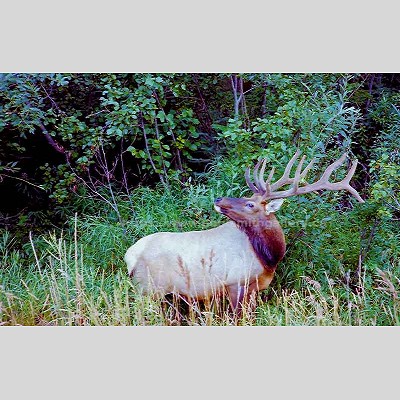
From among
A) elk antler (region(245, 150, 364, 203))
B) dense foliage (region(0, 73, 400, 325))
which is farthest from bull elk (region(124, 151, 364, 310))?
dense foliage (region(0, 73, 400, 325))

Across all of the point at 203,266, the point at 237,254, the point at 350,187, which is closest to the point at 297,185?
the point at 350,187

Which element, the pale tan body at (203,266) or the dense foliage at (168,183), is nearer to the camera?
the pale tan body at (203,266)

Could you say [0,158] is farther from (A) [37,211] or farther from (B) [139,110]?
(B) [139,110]

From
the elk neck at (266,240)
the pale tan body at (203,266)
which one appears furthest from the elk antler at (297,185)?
the pale tan body at (203,266)

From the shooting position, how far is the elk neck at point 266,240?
18.0ft

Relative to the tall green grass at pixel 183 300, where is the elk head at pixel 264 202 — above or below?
above

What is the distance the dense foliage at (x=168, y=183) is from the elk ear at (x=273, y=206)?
18.2 inches

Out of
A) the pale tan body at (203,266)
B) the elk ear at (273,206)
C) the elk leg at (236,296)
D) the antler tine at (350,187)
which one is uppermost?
the antler tine at (350,187)

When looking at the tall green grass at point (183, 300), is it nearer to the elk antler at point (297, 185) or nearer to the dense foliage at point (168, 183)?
the dense foliage at point (168, 183)

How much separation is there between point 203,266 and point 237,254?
0.31 metres

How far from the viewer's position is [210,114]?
7.48m

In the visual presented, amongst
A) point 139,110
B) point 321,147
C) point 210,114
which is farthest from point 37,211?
point 321,147

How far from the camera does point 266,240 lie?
550 centimetres

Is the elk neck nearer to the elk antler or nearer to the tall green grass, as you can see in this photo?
the elk antler
